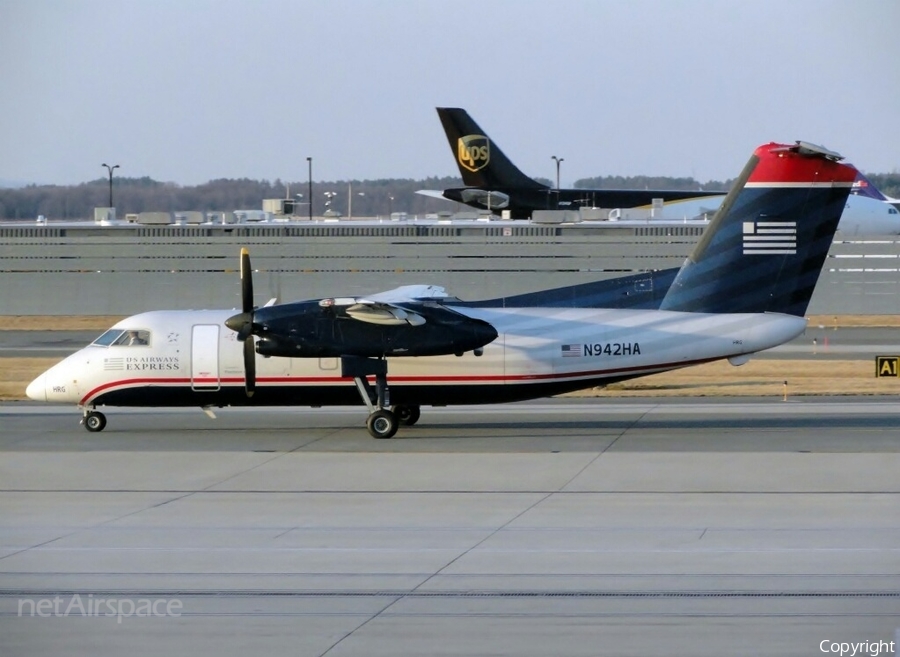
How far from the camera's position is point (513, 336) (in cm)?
2333

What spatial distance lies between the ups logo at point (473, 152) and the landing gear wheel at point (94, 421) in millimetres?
45241

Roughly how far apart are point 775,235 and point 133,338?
538 inches

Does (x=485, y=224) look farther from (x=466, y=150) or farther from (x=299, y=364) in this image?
(x=299, y=364)

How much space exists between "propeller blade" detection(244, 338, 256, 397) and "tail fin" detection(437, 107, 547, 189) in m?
44.9

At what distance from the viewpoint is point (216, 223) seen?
74.6 meters

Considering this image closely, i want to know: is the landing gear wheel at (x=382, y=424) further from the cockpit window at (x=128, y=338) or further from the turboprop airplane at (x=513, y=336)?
the cockpit window at (x=128, y=338)

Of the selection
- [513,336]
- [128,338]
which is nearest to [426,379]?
[513,336]

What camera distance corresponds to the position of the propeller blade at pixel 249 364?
74.1 ft

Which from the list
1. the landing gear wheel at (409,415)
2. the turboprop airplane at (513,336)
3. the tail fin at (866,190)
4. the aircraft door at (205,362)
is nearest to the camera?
the turboprop airplane at (513,336)

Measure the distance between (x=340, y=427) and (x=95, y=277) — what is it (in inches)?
2109

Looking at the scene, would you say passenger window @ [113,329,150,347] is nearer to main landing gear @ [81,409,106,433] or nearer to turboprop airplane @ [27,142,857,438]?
turboprop airplane @ [27,142,857,438]

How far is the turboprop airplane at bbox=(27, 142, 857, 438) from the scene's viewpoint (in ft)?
74.5

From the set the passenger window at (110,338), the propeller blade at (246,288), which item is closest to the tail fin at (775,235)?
the propeller blade at (246,288)

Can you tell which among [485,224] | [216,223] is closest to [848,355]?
[485,224]
